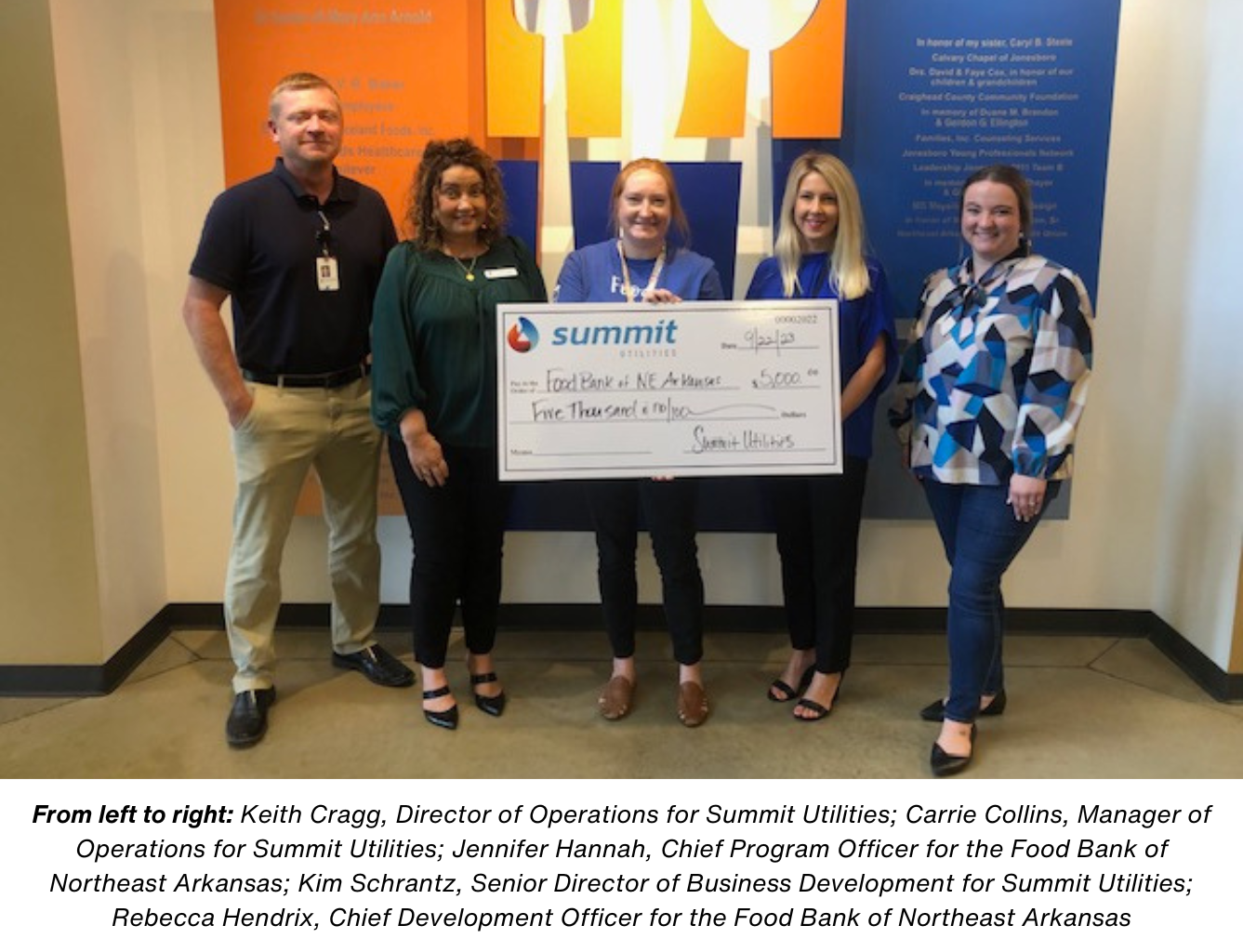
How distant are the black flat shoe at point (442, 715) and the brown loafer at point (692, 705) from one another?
0.68 meters

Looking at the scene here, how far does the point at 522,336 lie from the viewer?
2643mm

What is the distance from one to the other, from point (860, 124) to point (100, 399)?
2588 millimetres

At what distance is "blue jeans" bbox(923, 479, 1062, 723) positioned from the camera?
8.52ft

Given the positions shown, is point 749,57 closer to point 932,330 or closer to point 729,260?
point 729,260

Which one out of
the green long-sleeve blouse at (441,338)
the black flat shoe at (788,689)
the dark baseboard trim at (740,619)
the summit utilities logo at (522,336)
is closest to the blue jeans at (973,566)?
the black flat shoe at (788,689)

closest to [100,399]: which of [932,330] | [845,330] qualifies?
[845,330]

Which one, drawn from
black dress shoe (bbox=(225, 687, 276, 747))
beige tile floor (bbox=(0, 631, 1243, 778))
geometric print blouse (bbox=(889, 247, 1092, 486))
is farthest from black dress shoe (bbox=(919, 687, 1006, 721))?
black dress shoe (bbox=(225, 687, 276, 747))

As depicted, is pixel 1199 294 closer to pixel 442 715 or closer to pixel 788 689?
pixel 788 689

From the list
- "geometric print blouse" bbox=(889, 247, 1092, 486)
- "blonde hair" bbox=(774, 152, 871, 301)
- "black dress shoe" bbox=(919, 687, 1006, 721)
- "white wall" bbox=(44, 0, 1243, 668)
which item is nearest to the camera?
"geometric print blouse" bbox=(889, 247, 1092, 486)

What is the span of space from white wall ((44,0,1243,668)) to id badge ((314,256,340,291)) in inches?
31.7

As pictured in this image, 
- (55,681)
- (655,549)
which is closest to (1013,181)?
(655,549)

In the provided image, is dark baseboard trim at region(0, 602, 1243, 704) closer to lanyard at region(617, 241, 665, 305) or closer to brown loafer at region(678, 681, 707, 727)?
brown loafer at region(678, 681, 707, 727)

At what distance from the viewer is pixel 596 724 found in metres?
3.01
